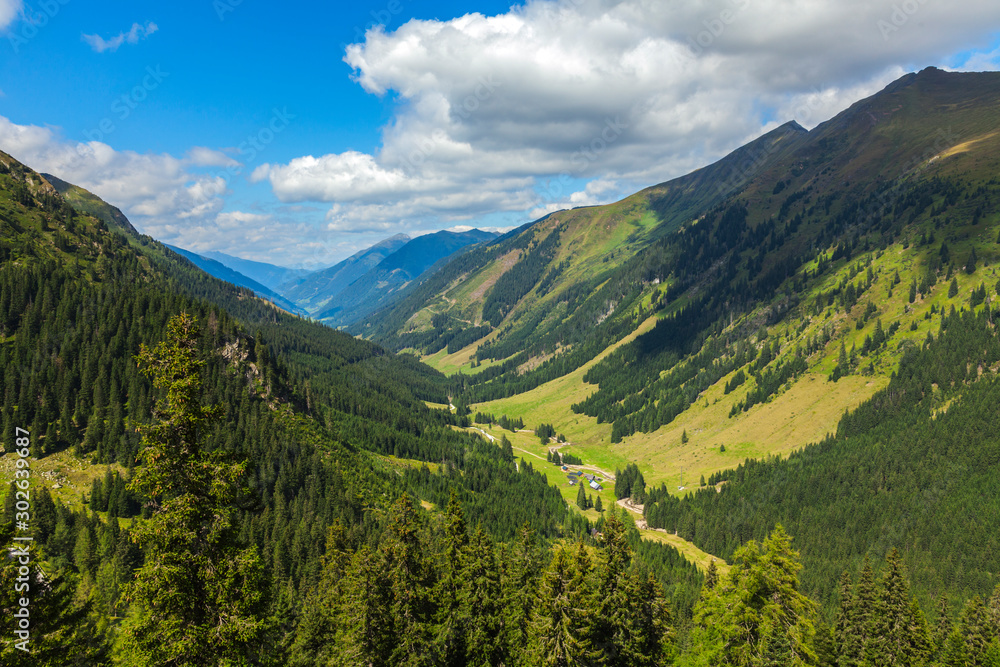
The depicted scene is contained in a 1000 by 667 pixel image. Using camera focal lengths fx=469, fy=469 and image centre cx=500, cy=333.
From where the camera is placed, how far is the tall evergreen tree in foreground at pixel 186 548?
15648 millimetres

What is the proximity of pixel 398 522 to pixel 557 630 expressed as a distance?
1275 cm

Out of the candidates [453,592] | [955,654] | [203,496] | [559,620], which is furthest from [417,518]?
[955,654]

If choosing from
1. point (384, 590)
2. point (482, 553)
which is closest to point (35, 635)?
point (384, 590)

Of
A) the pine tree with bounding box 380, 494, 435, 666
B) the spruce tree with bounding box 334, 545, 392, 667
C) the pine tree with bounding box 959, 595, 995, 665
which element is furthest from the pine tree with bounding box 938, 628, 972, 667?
the spruce tree with bounding box 334, 545, 392, 667

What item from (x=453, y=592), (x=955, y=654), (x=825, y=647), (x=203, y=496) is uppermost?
(x=203, y=496)

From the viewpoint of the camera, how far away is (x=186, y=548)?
16.1 m

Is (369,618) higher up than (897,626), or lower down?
higher up

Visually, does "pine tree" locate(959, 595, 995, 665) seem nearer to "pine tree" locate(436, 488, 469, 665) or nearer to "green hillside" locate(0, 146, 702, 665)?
"green hillside" locate(0, 146, 702, 665)

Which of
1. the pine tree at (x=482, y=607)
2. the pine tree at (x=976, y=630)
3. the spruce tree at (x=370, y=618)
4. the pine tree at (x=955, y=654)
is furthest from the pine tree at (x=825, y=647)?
the spruce tree at (x=370, y=618)

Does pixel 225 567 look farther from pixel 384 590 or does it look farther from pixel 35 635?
pixel 384 590

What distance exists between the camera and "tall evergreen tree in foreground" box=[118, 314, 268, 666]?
1565 centimetres

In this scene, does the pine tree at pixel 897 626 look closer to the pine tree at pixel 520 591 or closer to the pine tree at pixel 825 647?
the pine tree at pixel 825 647

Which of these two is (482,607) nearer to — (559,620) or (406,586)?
(406,586)

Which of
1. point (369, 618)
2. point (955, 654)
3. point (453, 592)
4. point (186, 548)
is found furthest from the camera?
point (955, 654)
